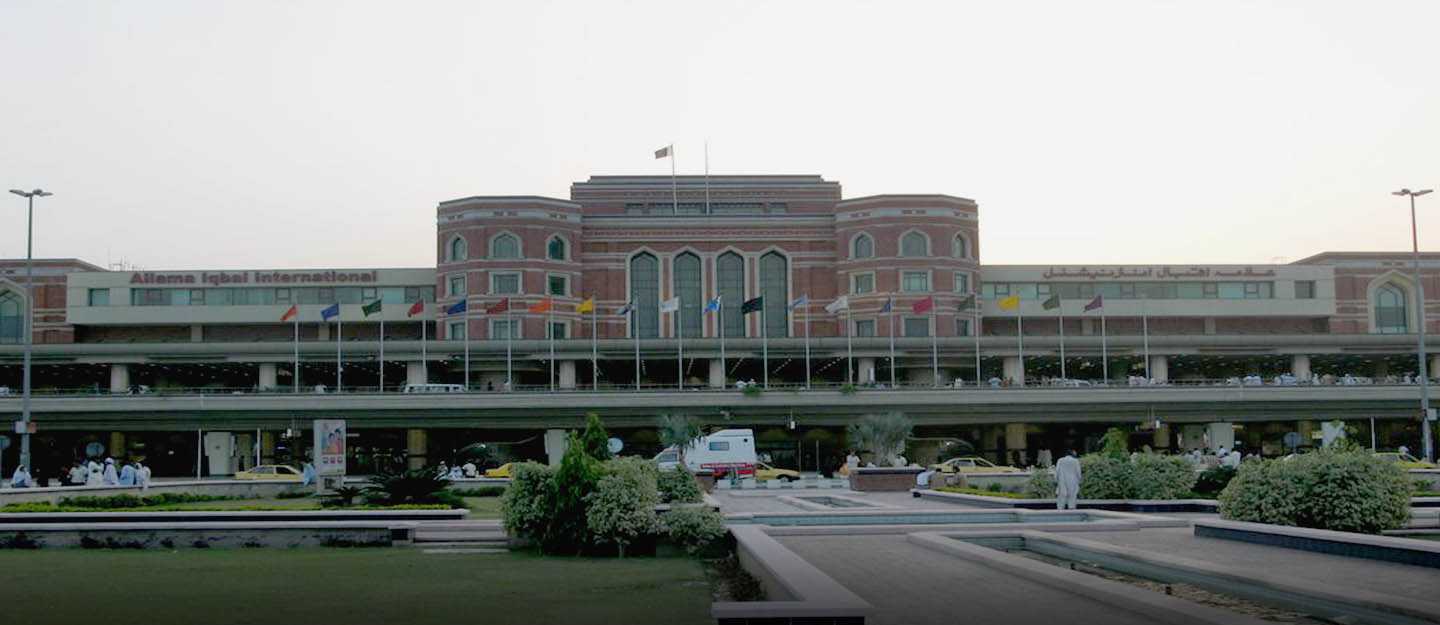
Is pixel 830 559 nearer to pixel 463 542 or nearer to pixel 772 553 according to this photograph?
pixel 772 553

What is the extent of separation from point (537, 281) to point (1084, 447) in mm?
33666

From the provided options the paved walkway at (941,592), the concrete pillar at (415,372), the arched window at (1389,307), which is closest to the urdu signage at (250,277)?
the concrete pillar at (415,372)

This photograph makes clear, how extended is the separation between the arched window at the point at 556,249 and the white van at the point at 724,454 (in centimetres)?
3357

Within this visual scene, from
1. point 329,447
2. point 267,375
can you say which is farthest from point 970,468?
point 267,375

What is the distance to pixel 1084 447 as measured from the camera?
7800 cm

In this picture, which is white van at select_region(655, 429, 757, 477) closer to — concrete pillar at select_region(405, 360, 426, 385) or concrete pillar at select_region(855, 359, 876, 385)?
concrete pillar at select_region(855, 359, 876, 385)

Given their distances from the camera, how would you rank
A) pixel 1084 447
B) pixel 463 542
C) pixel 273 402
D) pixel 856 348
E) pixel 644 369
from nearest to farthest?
pixel 463 542 < pixel 273 402 < pixel 1084 447 < pixel 856 348 < pixel 644 369

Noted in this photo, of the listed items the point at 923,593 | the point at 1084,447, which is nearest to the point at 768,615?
the point at 923,593

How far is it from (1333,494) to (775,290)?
235 feet

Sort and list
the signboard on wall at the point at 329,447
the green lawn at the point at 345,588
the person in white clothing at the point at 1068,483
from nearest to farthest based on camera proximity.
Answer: the green lawn at the point at 345,588, the person in white clothing at the point at 1068,483, the signboard on wall at the point at 329,447

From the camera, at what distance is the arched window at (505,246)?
87250 mm

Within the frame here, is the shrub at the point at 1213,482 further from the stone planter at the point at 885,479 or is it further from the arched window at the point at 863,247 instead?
the arched window at the point at 863,247

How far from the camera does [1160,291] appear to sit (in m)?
94.4

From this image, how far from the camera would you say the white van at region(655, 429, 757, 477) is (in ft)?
185
